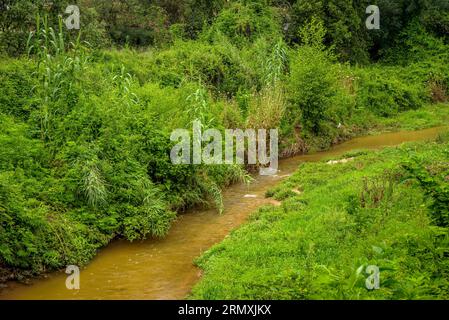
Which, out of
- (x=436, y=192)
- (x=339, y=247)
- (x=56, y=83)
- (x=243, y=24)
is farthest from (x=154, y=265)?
(x=243, y=24)

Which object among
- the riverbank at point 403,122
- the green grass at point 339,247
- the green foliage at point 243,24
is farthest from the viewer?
the green foliage at point 243,24

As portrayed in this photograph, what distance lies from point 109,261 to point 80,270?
0.62 metres

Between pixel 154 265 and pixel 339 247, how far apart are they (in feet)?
11.2

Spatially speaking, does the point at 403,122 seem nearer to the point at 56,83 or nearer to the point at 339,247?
the point at 339,247

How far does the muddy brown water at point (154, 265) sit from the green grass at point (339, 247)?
19.2 inches

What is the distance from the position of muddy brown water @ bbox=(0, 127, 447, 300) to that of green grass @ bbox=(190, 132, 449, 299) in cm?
49

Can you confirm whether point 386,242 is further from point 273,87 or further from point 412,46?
point 412,46

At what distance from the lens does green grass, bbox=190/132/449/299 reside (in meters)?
6.84

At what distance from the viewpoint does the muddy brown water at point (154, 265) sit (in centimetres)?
880

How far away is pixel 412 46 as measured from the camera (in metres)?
33.4

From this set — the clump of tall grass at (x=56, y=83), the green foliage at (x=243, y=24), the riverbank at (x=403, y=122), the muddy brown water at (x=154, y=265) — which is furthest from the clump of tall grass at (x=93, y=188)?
the green foliage at (x=243, y=24)

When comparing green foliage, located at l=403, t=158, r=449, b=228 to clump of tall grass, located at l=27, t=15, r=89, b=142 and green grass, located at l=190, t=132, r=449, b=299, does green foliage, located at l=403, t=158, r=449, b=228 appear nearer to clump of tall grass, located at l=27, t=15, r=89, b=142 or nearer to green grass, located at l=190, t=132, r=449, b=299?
green grass, located at l=190, t=132, r=449, b=299

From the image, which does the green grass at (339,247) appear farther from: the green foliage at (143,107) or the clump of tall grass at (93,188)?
the clump of tall grass at (93,188)
